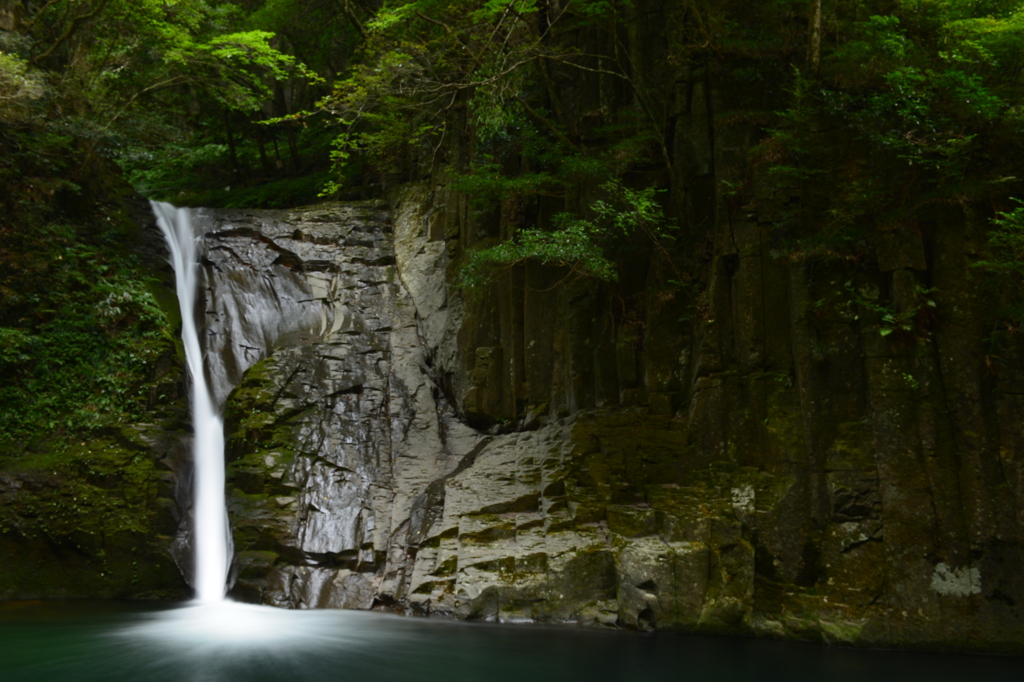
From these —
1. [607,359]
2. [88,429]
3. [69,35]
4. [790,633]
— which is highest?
[69,35]

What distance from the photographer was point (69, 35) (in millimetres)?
14266

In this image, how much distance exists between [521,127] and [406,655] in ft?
30.7

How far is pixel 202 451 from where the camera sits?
12.0 metres

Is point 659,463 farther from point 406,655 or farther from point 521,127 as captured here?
point 521,127

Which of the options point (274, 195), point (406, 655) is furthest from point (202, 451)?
point (274, 195)

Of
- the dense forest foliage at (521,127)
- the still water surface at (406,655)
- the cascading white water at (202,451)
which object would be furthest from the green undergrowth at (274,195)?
the still water surface at (406,655)

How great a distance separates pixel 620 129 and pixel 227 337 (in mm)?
8738

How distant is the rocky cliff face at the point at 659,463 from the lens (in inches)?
323

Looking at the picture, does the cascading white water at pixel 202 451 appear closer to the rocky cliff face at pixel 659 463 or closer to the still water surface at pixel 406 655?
the rocky cliff face at pixel 659 463

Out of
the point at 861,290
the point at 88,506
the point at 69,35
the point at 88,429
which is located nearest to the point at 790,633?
the point at 861,290

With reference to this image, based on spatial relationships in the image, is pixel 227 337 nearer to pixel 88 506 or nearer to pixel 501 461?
pixel 88 506

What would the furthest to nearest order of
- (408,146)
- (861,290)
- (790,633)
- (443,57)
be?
1. (408,146)
2. (443,57)
3. (861,290)
4. (790,633)

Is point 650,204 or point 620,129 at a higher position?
point 620,129

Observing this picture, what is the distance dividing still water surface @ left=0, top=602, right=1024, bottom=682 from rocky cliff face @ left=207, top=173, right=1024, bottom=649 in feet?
1.40
